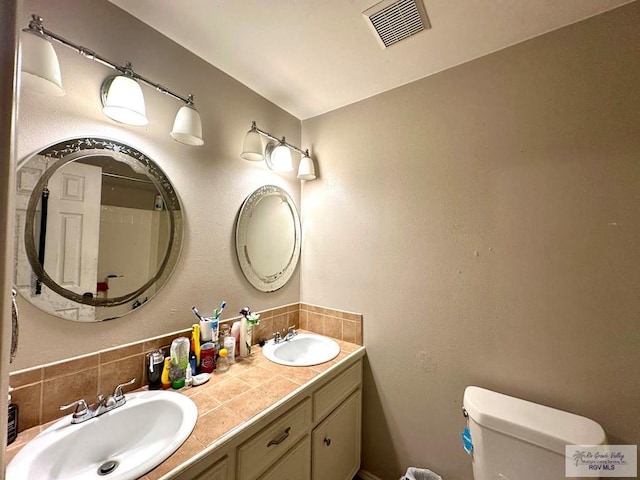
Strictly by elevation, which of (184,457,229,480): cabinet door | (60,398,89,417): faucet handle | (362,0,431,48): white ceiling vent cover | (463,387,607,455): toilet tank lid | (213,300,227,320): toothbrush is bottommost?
(184,457,229,480): cabinet door

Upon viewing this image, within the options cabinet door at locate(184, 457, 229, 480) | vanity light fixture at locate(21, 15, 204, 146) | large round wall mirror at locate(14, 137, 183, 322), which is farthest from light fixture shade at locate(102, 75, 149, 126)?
cabinet door at locate(184, 457, 229, 480)

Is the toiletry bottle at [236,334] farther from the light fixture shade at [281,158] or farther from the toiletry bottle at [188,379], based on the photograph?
the light fixture shade at [281,158]

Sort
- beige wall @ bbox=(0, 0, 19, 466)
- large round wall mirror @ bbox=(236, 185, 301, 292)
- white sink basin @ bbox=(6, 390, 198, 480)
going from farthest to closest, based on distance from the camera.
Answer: large round wall mirror @ bbox=(236, 185, 301, 292)
white sink basin @ bbox=(6, 390, 198, 480)
beige wall @ bbox=(0, 0, 19, 466)

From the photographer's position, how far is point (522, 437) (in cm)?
96

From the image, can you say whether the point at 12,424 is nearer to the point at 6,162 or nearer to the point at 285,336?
the point at 6,162

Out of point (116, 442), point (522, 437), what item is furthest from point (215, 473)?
point (522, 437)

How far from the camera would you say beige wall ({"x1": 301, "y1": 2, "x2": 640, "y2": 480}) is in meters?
1.01

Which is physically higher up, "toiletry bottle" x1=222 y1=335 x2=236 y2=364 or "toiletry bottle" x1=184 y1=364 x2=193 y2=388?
"toiletry bottle" x1=222 y1=335 x2=236 y2=364

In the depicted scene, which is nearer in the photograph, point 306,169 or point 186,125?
point 186,125

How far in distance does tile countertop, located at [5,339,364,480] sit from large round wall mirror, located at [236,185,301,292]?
482 mm

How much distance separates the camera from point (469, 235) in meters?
1.30

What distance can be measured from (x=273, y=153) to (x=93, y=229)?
3.47 feet

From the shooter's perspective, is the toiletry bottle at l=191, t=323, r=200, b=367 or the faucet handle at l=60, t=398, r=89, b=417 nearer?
the faucet handle at l=60, t=398, r=89, b=417

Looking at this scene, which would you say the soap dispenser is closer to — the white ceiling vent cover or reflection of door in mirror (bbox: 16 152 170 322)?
reflection of door in mirror (bbox: 16 152 170 322)
